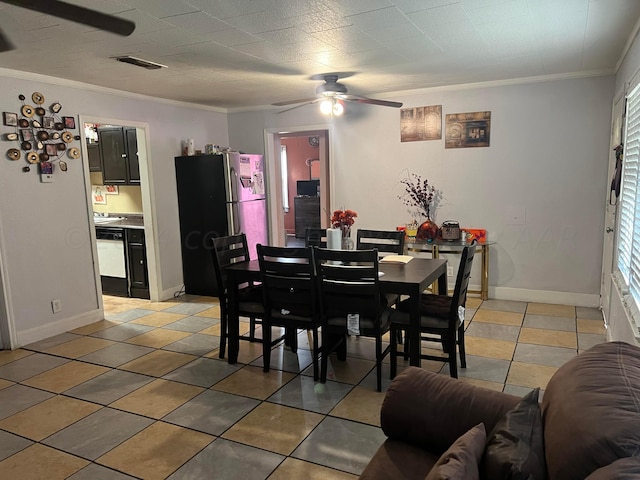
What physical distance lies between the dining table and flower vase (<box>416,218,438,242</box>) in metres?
1.44

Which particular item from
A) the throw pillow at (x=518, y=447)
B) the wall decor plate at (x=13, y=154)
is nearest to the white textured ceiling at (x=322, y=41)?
the wall decor plate at (x=13, y=154)

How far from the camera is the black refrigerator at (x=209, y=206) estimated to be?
18.3ft

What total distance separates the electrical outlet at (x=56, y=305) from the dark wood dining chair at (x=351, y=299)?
9.20ft

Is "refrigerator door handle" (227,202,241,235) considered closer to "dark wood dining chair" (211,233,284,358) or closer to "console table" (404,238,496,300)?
"dark wood dining chair" (211,233,284,358)

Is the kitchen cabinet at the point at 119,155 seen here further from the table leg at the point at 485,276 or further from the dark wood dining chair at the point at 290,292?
the table leg at the point at 485,276

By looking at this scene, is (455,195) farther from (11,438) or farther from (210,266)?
(11,438)

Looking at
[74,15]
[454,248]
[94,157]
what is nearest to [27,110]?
[94,157]

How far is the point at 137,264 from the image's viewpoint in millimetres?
5691

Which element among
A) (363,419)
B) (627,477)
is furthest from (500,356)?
(627,477)

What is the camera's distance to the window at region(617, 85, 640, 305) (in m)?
2.79

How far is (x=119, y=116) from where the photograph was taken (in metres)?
4.99

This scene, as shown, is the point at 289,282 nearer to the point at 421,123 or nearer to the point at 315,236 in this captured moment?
the point at 315,236

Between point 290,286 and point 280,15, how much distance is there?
1.71m

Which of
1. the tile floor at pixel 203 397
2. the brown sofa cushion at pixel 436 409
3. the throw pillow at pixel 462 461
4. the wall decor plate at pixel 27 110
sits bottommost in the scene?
the tile floor at pixel 203 397
